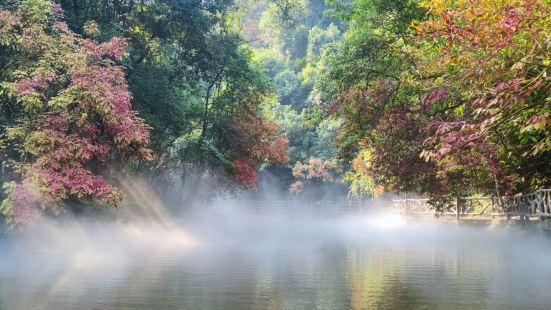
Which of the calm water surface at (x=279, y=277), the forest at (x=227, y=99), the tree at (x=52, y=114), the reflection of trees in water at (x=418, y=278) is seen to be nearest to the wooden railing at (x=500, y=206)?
the forest at (x=227, y=99)

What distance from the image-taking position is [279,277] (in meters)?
16.5

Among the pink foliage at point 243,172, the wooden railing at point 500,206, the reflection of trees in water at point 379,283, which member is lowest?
the reflection of trees in water at point 379,283

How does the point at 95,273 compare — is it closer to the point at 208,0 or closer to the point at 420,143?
the point at 420,143

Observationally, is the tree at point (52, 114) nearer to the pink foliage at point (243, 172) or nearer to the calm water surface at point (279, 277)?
the calm water surface at point (279, 277)

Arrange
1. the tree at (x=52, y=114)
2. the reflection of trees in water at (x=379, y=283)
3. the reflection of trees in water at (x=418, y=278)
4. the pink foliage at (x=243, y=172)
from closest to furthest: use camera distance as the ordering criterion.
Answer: the reflection of trees in water at (x=379, y=283)
the reflection of trees in water at (x=418, y=278)
the tree at (x=52, y=114)
the pink foliage at (x=243, y=172)

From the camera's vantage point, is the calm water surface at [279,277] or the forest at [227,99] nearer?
the calm water surface at [279,277]

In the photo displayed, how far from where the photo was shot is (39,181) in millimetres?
21609

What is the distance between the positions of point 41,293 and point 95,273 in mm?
3829

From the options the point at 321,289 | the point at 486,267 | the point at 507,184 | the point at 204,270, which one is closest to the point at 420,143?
the point at 507,184

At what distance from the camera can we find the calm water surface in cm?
1245

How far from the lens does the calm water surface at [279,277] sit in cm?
1245

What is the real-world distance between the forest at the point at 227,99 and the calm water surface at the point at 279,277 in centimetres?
251

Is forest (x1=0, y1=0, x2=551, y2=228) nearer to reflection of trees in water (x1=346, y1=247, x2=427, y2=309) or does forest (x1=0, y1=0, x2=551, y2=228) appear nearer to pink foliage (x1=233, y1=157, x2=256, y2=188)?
pink foliage (x1=233, y1=157, x2=256, y2=188)

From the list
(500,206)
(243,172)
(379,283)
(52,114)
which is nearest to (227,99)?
(243,172)
